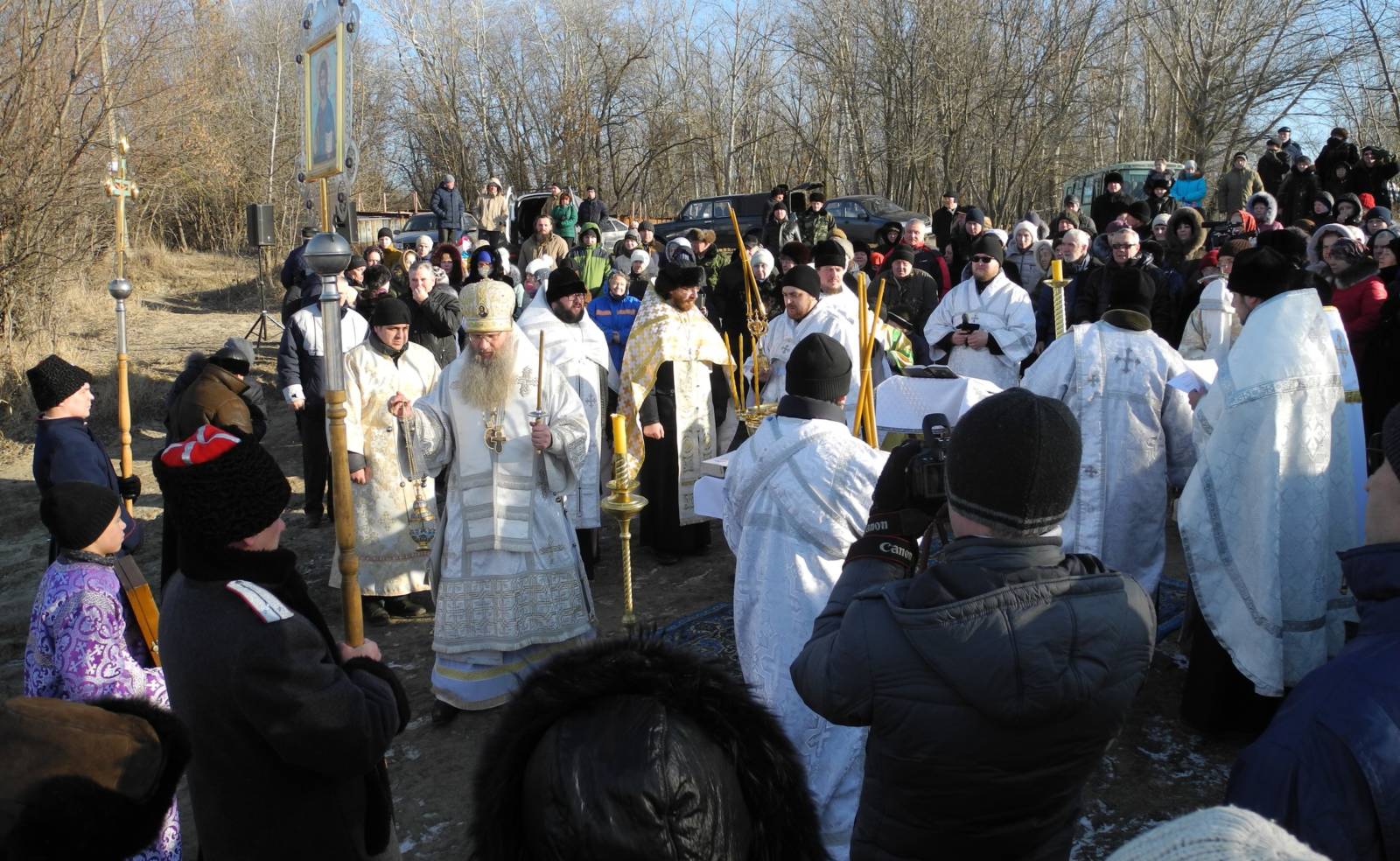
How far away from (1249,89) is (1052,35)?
4.95m

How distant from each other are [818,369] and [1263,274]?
1.87m

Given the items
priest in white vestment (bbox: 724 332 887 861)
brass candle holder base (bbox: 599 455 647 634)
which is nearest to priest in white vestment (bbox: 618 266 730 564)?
brass candle holder base (bbox: 599 455 647 634)

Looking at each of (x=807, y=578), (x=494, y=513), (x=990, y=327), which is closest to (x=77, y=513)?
(x=494, y=513)

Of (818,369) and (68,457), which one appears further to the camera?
(68,457)

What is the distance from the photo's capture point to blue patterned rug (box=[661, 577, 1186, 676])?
5.35 meters

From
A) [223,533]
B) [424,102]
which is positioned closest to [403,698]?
[223,533]

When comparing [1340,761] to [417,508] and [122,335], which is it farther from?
[122,335]

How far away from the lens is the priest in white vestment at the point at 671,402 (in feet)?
22.1

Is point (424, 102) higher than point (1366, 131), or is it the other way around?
point (424, 102)

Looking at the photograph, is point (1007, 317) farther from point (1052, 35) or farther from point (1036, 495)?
point (1052, 35)

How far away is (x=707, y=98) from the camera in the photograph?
111 feet

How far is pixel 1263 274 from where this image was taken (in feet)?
12.9

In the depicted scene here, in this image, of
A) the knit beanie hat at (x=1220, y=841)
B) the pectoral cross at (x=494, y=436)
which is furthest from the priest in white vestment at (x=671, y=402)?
the knit beanie hat at (x=1220, y=841)

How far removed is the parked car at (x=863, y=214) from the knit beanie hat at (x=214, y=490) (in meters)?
19.4
